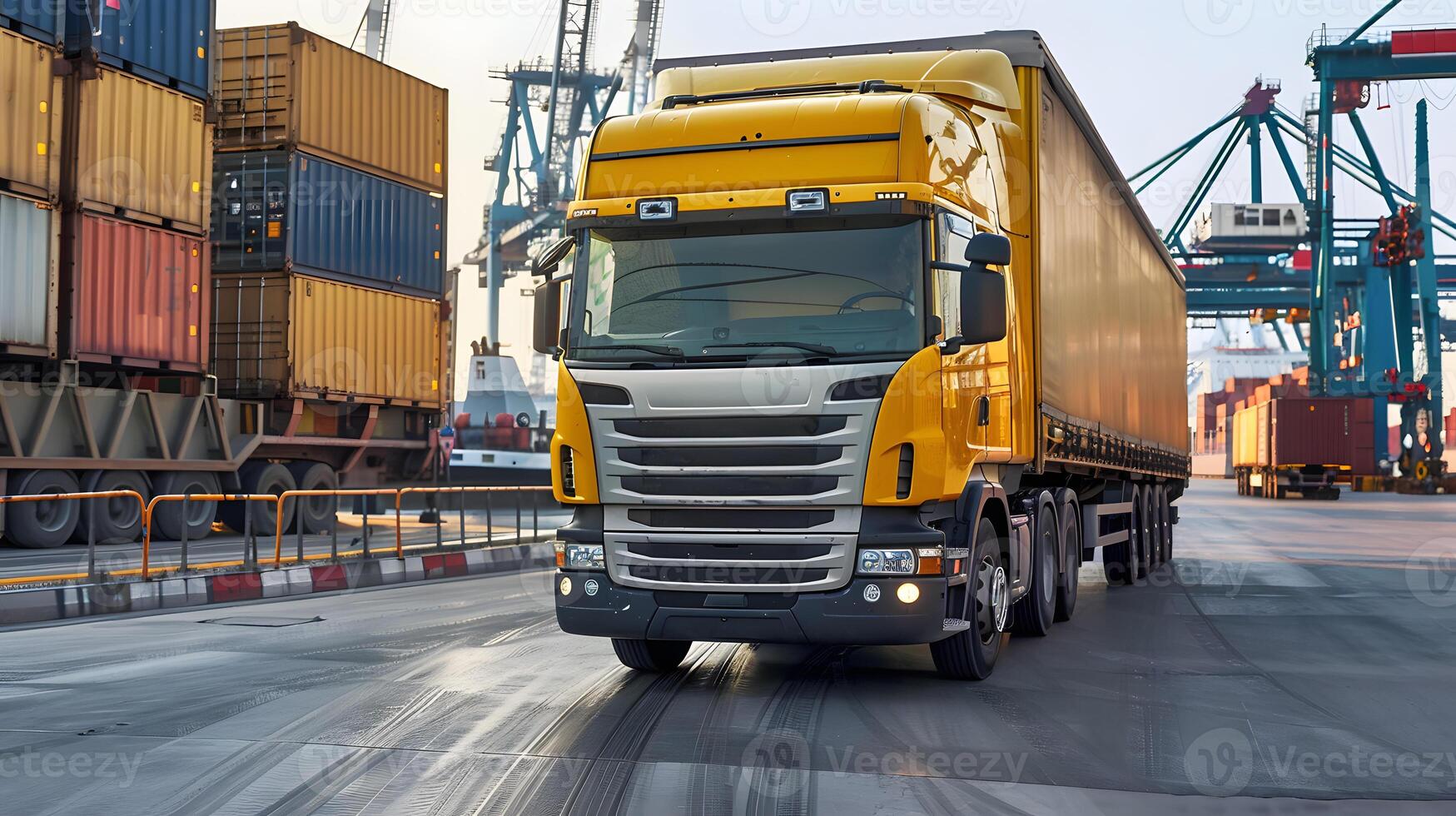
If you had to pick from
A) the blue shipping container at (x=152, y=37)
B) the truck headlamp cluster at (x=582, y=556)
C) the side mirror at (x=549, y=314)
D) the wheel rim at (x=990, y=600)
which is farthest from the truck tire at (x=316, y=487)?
the wheel rim at (x=990, y=600)

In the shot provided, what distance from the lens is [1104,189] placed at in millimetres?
11383

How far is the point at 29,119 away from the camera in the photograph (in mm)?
16891

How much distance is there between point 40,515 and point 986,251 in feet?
46.5

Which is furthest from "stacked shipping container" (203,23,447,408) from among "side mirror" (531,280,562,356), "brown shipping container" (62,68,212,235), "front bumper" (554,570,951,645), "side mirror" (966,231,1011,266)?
"side mirror" (966,231,1011,266)

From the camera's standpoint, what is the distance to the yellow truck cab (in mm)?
6684

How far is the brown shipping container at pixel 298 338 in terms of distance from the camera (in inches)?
820

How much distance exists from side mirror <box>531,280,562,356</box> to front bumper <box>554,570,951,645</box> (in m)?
1.29

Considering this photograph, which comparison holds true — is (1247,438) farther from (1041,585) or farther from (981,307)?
(981,307)

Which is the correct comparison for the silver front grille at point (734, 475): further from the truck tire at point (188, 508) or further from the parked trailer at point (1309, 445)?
the parked trailer at point (1309, 445)

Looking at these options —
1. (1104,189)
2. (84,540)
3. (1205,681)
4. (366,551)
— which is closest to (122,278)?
(84,540)

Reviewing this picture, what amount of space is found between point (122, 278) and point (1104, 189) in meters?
13.1

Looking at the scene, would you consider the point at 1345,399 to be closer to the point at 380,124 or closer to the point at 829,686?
the point at 380,124

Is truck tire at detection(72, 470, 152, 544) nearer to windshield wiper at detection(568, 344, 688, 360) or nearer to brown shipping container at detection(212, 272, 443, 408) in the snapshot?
brown shipping container at detection(212, 272, 443, 408)

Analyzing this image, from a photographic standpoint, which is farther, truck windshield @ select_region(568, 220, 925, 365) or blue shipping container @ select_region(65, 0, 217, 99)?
blue shipping container @ select_region(65, 0, 217, 99)
